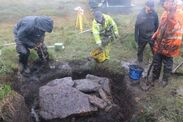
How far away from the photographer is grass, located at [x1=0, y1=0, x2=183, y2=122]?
24.4ft

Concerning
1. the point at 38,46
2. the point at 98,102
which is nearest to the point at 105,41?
the point at 38,46

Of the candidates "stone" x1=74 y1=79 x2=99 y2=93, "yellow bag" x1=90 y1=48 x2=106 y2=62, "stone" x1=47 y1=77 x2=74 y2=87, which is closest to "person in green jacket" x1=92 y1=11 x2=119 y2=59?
"yellow bag" x1=90 y1=48 x2=106 y2=62

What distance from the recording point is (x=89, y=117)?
24.5ft

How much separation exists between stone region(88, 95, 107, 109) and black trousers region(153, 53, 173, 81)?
175 centimetres

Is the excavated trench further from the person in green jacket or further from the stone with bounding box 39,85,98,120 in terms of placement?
the person in green jacket

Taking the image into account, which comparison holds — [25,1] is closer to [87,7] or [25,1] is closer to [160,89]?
[87,7]

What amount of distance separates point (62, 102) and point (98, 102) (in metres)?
0.84

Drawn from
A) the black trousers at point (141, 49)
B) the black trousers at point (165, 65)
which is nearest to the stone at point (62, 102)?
the black trousers at point (165, 65)

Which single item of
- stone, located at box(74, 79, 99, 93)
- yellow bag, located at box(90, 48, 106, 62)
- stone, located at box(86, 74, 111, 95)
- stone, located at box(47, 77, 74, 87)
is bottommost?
stone, located at box(86, 74, 111, 95)

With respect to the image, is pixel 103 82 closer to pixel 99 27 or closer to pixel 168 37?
pixel 99 27

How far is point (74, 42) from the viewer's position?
438 inches

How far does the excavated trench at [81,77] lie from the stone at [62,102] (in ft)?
0.50

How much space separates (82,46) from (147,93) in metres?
3.42

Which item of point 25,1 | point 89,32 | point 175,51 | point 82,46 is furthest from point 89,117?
point 25,1
